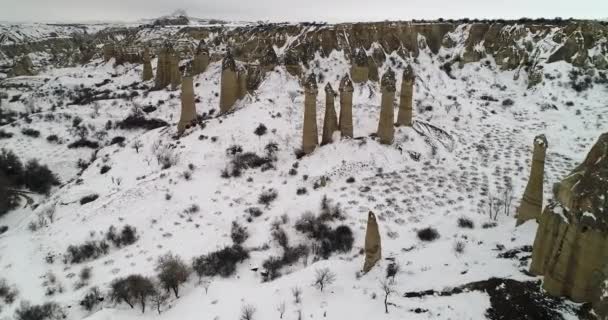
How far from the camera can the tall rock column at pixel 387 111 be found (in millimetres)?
22172

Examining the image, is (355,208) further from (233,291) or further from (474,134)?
(474,134)

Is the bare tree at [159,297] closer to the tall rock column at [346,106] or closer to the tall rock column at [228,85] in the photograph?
the tall rock column at [346,106]

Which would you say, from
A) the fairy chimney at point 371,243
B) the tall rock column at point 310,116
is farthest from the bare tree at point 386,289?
the tall rock column at point 310,116

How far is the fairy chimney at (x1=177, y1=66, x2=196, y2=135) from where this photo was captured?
88.9ft

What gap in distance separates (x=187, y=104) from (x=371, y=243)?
18995 mm

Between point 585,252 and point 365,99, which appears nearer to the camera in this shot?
point 585,252

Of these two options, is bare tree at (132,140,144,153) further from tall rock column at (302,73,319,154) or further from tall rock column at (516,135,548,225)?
tall rock column at (516,135,548,225)

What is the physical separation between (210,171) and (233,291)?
35.9 feet

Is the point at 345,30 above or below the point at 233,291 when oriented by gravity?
above

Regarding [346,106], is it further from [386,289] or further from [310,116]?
[386,289]

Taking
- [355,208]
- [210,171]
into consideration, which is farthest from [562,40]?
[210,171]

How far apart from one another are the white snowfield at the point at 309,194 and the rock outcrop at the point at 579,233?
3.04ft

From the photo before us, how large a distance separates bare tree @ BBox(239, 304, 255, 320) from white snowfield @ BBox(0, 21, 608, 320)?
19 centimetres

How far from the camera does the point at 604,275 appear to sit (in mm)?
8203
